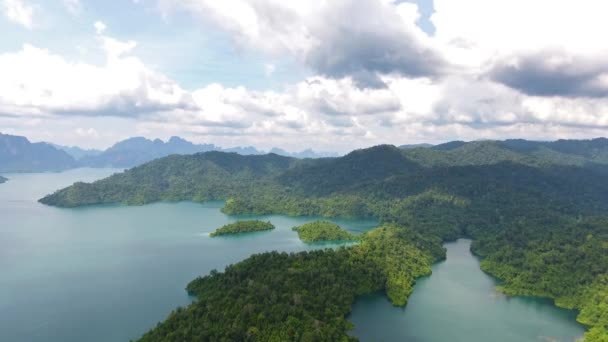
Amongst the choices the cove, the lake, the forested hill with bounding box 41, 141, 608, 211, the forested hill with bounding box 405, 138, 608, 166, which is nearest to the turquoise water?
the lake

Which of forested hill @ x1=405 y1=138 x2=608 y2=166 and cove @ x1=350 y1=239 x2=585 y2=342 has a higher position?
forested hill @ x1=405 y1=138 x2=608 y2=166

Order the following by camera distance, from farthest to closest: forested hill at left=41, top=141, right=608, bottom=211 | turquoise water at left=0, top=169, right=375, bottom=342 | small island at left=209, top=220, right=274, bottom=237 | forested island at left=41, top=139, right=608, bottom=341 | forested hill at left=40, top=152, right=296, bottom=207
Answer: forested hill at left=40, top=152, right=296, bottom=207 < forested hill at left=41, top=141, right=608, bottom=211 < small island at left=209, top=220, right=274, bottom=237 < forested island at left=41, top=139, right=608, bottom=341 < turquoise water at left=0, top=169, right=375, bottom=342

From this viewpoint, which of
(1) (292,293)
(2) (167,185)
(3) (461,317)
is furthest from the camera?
(2) (167,185)

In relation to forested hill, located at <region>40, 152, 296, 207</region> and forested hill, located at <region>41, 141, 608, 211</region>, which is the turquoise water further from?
forested hill, located at <region>40, 152, 296, 207</region>

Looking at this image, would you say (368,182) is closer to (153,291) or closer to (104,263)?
(104,263)

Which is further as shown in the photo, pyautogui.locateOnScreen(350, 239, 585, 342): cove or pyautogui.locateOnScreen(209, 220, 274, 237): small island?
pyautogui.locateOnScreen(209, 220, 274, 237): small island

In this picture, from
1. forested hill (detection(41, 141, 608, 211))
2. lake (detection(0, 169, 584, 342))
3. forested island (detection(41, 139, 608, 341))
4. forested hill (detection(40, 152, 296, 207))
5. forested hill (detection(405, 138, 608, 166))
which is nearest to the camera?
lake (detection(0, 169, 584, 342))

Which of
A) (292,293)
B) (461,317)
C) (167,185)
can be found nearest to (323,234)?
(461,317)
